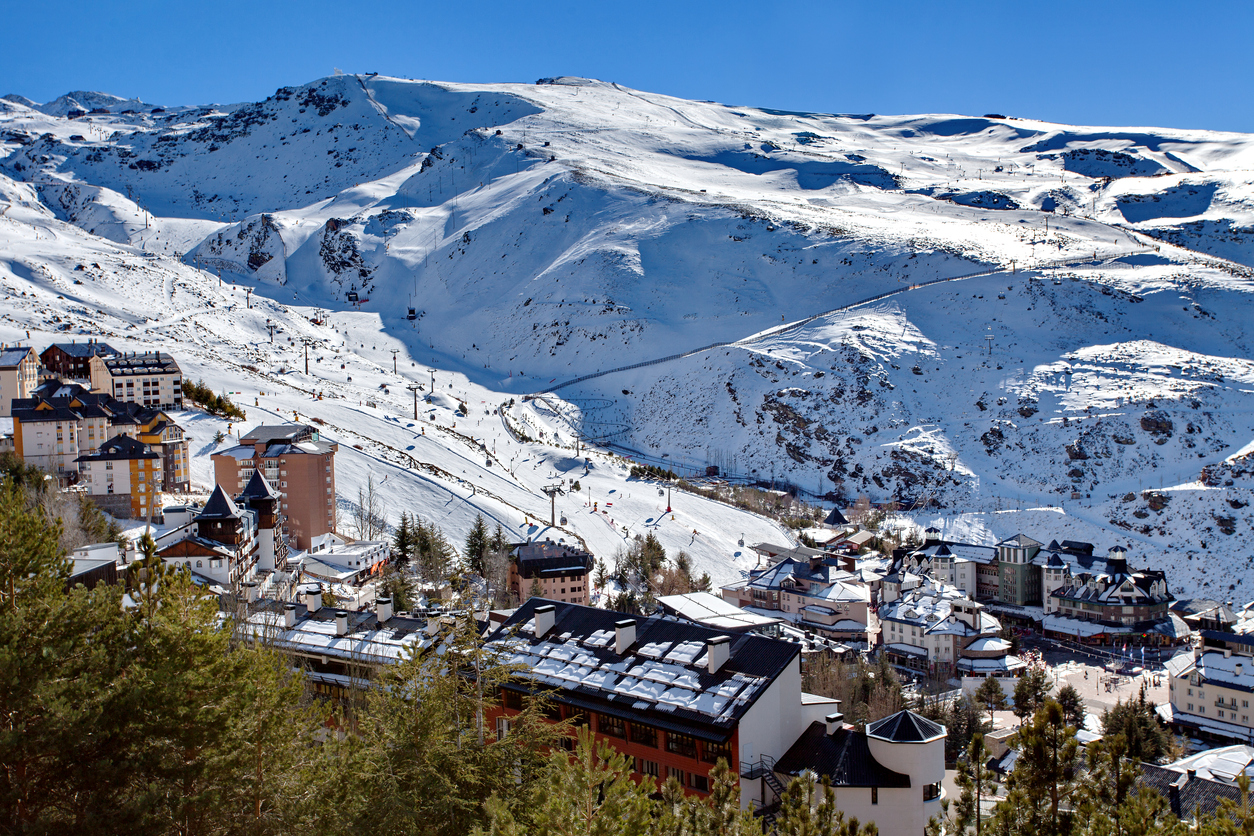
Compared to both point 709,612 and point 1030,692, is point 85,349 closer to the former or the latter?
point 709,612

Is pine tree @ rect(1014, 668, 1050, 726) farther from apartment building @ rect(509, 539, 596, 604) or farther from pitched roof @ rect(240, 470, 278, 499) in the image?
pitched roof @ rect(240, 470, 278, 499)

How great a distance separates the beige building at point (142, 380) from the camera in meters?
70.6

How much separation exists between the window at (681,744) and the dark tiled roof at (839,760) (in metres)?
2.32

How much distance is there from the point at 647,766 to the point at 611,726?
5.10ft

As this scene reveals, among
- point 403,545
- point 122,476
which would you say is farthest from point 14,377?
point 403,545

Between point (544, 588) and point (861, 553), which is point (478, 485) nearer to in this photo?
point (544, 588)

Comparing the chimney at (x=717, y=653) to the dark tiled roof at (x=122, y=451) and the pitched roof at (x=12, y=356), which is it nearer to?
the dark tiled roof at (x=122, y=451)

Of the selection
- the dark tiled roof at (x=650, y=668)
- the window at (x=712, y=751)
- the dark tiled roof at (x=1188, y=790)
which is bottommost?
the dark tiled roof at (x=1188, y=790)

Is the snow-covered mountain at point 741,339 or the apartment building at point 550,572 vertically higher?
the snow-covered mountain at point 741,339

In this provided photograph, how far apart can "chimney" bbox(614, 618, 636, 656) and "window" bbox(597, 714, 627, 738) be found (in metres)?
2.23

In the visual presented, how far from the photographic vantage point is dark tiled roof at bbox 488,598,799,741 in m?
24.2

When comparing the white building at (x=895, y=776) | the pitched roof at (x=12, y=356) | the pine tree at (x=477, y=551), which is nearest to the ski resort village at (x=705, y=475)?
the white building at (x=895, y=776)

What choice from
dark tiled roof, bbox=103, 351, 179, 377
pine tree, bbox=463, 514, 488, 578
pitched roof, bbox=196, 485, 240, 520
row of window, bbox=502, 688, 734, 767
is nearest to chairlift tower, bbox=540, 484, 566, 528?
pine tree, bbox=463, 514, 488, 578

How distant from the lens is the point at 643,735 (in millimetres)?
25484
